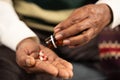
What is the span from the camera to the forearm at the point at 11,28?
2.94ft

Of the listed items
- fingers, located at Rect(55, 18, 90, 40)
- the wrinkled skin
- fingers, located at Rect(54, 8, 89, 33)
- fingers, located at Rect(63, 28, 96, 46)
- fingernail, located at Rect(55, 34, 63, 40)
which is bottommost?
the wrinkled skin

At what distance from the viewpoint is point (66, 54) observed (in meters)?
0.99

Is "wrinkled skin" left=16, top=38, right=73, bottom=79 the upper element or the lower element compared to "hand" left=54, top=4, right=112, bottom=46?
lower

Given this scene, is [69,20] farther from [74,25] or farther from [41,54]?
[41,54]

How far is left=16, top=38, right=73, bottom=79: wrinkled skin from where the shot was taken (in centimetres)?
77

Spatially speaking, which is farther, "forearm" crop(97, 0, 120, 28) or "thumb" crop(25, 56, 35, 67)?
"forearm" crop(97, 0, 120, 28)

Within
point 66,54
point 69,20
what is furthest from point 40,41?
point 69,20

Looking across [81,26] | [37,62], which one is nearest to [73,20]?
[81,26]

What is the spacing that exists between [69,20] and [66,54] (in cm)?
21

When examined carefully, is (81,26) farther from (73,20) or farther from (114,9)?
(114,9)

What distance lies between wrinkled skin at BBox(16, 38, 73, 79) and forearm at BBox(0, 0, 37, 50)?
2 centimetres

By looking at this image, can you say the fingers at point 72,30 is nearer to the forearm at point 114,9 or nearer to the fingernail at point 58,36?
the fingernail at point 58,36

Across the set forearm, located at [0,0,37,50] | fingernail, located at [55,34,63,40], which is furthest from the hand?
forearm, located at [0,0,37,50]

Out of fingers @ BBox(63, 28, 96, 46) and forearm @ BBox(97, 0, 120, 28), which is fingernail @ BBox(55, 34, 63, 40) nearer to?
fingers @ BBox(63, 28, 96, 46)
